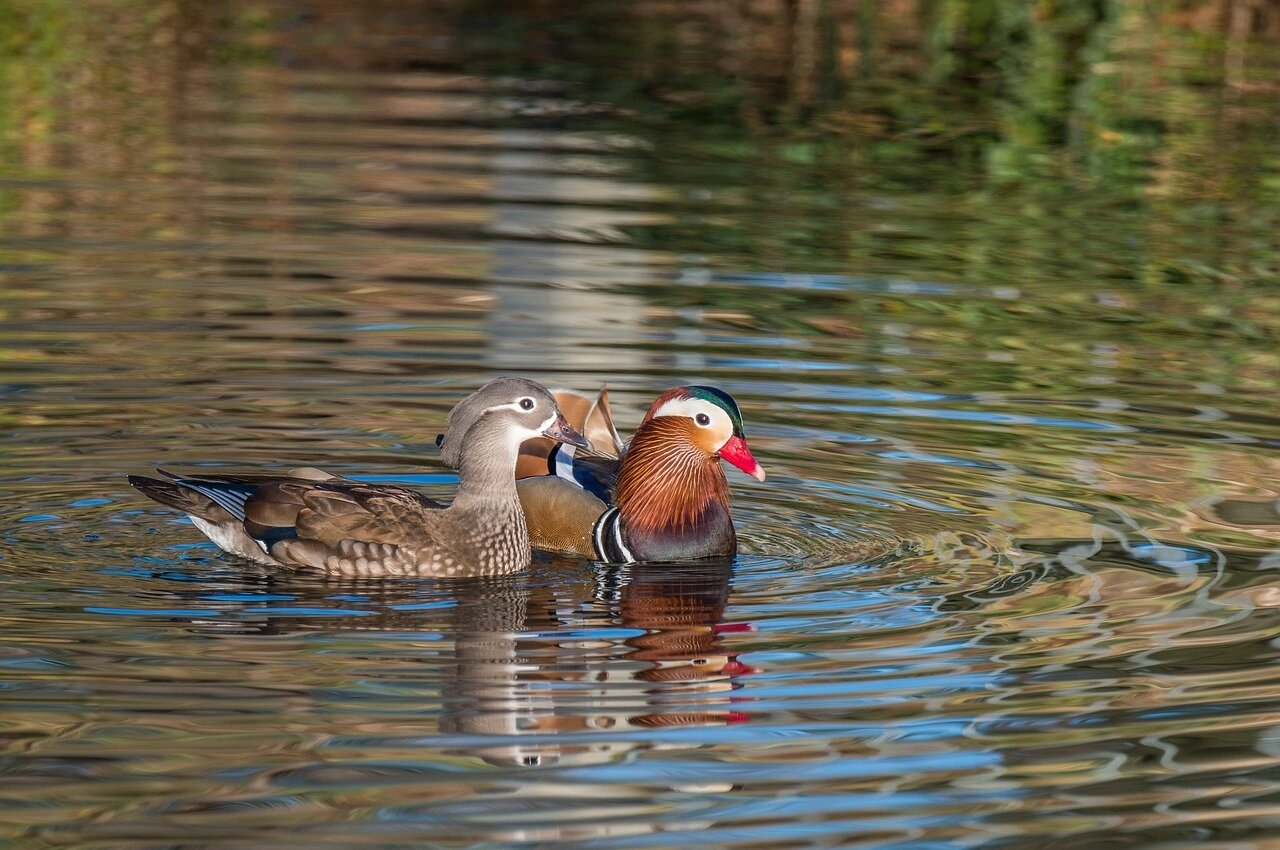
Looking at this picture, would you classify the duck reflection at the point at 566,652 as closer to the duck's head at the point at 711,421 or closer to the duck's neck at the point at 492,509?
the duck's neck at the point at 492,509

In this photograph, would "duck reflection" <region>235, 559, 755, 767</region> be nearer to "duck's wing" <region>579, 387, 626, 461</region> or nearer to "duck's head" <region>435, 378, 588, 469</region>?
"duck's head" <region>435, 378, 588, 469</region>

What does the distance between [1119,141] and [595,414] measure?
11929mm

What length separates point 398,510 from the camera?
373 inches

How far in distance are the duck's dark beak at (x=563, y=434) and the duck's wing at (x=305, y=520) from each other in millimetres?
641

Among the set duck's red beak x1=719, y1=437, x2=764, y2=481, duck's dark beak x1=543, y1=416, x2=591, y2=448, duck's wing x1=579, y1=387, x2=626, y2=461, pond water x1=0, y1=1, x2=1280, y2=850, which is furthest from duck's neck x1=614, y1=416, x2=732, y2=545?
duck's wing x1=579, y1=387, x2=626, y2=461

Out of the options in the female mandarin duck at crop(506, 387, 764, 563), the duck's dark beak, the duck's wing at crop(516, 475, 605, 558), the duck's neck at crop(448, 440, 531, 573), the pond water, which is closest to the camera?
the pond water

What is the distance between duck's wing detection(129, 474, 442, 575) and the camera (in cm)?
936

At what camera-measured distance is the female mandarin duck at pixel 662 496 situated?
1000 centimetres

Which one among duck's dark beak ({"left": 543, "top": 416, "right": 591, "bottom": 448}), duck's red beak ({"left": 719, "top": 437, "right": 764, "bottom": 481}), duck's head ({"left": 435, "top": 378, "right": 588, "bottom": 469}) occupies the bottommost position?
duck's red beak ({"left": 719, "top": 437, "right": 764, "bottom": 481})

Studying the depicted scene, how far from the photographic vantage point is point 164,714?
7328mm

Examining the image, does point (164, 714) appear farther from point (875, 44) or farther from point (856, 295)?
point (875, 44)

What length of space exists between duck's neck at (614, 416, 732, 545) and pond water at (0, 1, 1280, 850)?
26 cm

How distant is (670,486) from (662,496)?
0.08m

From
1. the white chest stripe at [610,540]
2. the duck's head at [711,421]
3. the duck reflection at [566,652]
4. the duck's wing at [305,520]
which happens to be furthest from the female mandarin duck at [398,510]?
the duck's head at [711,421]
